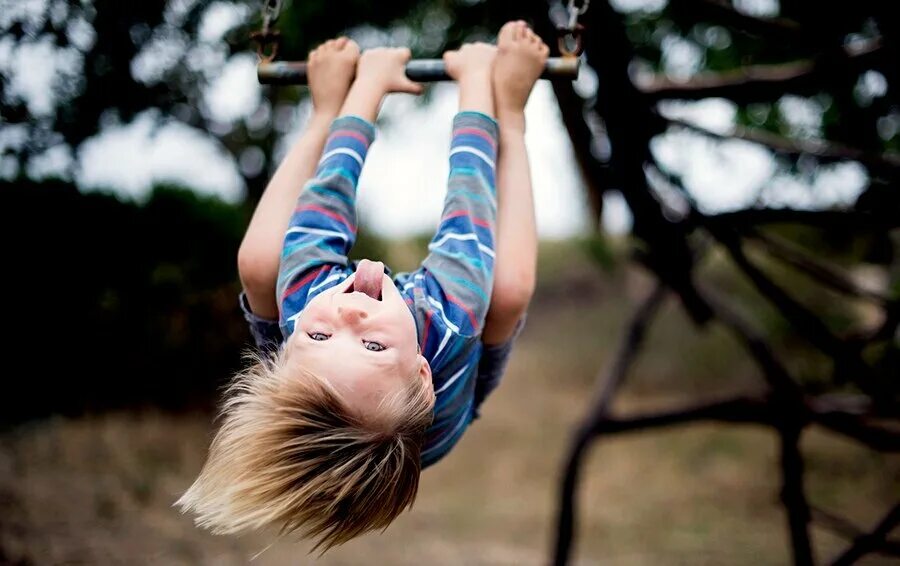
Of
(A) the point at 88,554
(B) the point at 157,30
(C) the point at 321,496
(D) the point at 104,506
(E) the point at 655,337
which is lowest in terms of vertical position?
(E) the point at 655,337

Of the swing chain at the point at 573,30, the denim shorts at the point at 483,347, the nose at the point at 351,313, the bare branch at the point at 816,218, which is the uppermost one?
the swing chain at the point at 573,30

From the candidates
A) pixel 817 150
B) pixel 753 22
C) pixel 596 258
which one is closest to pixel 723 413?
pixel 817 150

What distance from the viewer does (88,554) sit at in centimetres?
305

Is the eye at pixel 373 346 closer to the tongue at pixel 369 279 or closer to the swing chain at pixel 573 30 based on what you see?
the tongue at pixel 369 279

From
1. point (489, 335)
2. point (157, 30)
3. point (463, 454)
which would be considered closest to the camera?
point (489, 335)

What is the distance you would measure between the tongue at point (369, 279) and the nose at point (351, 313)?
5cm

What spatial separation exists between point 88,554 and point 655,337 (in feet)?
23.3

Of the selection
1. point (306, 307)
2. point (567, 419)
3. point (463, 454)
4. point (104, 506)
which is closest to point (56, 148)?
point (306, 307)

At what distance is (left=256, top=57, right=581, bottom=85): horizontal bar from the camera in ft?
4.89

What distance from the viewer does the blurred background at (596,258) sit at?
2.08 metres

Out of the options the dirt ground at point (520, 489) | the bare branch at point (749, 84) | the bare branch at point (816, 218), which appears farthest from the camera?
the dirt ground at point (520, 489)

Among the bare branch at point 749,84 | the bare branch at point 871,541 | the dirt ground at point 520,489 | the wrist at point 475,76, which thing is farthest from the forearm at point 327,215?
the dirt ground at point 520,489

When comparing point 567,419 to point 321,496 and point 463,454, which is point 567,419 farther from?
point 321,496

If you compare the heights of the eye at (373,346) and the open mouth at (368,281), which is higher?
the open mouth at (368,281)
